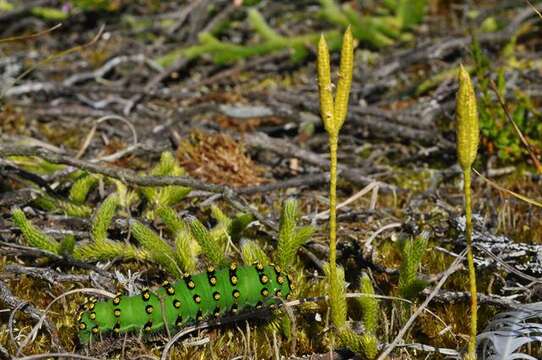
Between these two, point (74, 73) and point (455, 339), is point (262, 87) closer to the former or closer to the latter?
point (74, 73)

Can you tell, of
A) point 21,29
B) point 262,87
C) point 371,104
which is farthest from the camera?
point 21,29

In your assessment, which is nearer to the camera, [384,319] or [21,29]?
[384,319]

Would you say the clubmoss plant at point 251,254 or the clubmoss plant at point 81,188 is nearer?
the clubmoss plant at point 251,254

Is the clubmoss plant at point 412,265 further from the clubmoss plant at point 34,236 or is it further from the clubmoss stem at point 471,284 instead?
the clubmoss plant at point 34,236

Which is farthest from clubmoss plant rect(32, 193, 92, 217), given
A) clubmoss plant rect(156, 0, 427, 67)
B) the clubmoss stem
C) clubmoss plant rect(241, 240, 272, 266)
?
clubmoss plant rect(156, 0, 427, 67)

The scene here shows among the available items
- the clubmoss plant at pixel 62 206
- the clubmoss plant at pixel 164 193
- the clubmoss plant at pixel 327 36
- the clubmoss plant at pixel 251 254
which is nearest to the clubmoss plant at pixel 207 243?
the clubmoss plant at pixel 251 254

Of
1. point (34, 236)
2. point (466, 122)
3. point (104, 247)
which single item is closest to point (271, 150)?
point (104, 247)

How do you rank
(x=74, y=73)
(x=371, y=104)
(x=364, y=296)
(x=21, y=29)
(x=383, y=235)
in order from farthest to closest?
(x=21, y=29)
(x=74, y=73)
(x=371, y=104)
(x=383, y=235)
(x=364, y=296)

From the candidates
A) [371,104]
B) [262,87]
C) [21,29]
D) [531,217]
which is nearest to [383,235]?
[531,217]
